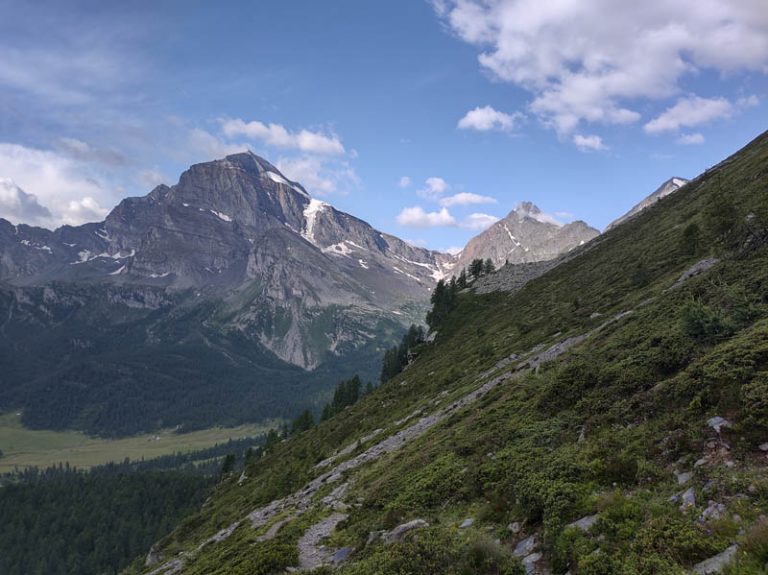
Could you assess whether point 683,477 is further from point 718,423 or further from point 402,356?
point 402,356

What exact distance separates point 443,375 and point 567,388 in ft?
121

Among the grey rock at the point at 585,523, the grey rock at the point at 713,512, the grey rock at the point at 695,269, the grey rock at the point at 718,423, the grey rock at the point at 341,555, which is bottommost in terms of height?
the grey rock at the point at 341,555

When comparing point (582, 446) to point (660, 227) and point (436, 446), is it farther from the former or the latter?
point (660, 227)

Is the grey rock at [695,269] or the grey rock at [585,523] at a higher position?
the grey rock at [695,269]

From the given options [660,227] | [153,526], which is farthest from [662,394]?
[153,526]

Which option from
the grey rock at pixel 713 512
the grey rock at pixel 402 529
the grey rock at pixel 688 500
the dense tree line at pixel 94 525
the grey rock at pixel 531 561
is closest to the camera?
the grey rock at pixel 713 512

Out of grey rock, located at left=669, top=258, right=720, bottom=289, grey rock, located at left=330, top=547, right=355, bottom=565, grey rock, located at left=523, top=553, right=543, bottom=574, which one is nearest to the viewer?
grey rock, located at left=523, top=553, right=543, bottom=574

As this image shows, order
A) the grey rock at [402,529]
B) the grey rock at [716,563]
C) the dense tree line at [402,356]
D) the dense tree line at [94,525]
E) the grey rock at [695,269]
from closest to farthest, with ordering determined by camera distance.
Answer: the grey rock at [716,563] < the grey rock at [402,529] < the grey rock at [695,269] < the dense tree line at [402,356] < the dense tree line at [94,525]

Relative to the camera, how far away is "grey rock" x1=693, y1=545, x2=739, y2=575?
9.84 m

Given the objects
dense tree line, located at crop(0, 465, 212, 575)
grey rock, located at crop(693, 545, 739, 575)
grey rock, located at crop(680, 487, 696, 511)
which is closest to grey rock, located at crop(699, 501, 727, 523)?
grey rock, located at crop(680, 487, 696, 511)

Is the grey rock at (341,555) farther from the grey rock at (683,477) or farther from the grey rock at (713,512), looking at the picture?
the grey rock at (713,512)

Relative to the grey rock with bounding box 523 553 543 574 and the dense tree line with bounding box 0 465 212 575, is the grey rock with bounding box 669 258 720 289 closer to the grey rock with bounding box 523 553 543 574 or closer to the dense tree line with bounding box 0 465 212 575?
the grey rock with bounding box 523 553 543 574

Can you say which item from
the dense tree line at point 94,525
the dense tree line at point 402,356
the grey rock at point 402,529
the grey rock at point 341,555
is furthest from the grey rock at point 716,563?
the dense tree line at point 94,525

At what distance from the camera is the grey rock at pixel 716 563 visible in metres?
9.84
